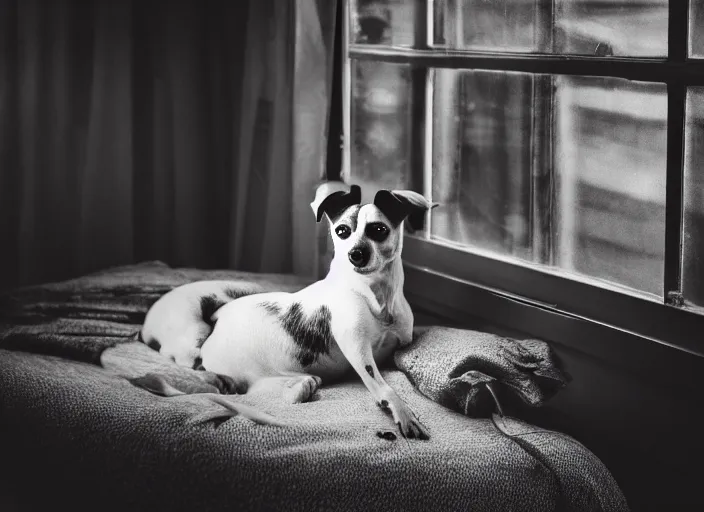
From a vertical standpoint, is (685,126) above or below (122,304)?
above

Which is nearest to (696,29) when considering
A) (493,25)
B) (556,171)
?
(556,171)

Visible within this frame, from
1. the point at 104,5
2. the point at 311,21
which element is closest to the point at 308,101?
the point at 311,21

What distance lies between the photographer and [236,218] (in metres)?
2.42

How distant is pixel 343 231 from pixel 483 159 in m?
0.49

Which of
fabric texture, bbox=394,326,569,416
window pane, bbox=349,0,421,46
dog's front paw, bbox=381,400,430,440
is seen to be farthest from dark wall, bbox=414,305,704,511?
window pane, bbox=349,0,421,46

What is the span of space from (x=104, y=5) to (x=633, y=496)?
1769 mm

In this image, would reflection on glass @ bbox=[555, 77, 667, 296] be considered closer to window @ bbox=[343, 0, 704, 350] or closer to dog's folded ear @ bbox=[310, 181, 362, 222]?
window @ bbox=[343, 0, 704, 350]

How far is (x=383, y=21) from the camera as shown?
6.83 feet

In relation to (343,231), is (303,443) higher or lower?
lower

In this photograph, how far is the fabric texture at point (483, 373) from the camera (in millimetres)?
1402

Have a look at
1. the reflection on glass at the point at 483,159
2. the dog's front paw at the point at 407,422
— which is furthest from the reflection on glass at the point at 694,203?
the dog's front paw at the point at 407,422

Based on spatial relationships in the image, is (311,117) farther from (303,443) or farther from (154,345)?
(303,443)

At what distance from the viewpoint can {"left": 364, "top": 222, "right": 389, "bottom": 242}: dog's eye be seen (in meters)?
1.43

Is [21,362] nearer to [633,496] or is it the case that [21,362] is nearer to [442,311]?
[442,311]
